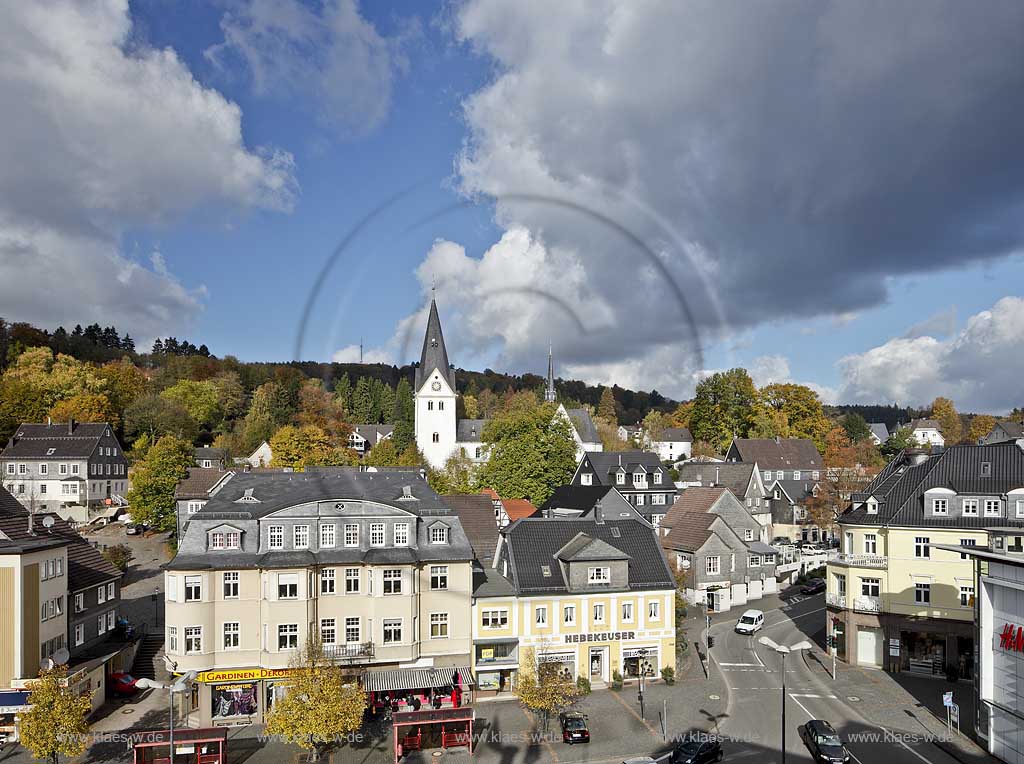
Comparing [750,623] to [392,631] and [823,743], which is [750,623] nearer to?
[823,743]

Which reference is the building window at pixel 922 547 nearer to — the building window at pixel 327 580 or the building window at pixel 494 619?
the building window at pixel 494 619

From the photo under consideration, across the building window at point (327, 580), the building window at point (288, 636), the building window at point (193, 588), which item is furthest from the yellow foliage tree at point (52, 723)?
the building window at point (327, 580)

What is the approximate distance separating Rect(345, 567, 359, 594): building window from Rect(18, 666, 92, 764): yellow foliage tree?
39.2ft

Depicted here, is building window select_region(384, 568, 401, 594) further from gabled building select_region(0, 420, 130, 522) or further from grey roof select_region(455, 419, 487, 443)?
grey roof select_region(455, 419, 487, 443)

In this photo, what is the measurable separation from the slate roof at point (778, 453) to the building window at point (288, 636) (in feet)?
266

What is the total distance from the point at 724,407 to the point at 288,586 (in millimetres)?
101453

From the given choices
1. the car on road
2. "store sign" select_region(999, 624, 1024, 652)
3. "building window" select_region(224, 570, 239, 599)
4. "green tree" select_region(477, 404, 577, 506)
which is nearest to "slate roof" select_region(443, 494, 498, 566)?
"building window" select_region(224, 570, 239, 599)

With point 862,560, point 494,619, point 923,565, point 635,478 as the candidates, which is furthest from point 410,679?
point 635,478

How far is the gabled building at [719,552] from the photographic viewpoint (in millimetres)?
59938

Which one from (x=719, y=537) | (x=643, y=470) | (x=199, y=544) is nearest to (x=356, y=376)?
(x=643, y=470)

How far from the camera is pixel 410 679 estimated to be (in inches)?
1449

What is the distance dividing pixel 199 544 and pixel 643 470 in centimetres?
5547

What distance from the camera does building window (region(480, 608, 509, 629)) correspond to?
131 feet

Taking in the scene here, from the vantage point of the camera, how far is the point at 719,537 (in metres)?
60.5
